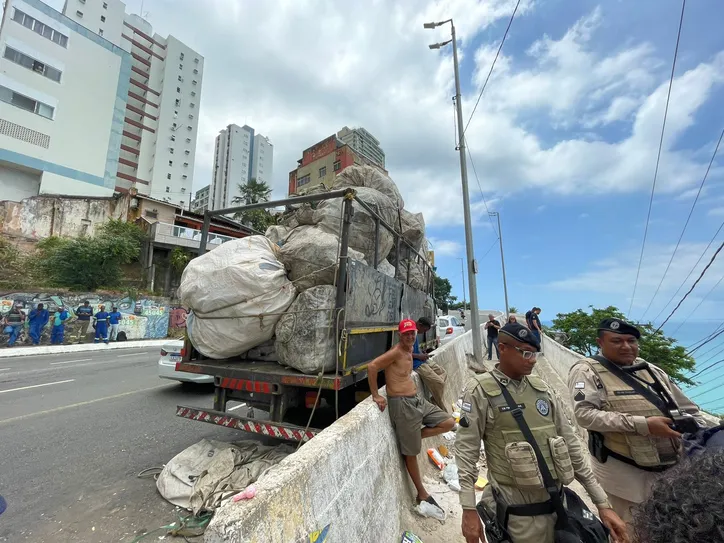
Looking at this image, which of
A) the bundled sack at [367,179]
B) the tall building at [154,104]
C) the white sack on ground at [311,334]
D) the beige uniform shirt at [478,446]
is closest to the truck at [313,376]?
the white sack on ground at [311,334]

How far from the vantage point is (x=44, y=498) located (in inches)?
119

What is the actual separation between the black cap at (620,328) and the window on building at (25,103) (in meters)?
43.9

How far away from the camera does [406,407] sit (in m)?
2.99

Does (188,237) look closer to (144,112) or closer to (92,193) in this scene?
(92,193)

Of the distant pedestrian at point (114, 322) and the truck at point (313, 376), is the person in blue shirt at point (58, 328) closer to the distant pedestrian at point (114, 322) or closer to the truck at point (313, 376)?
the distant pedestrian at point (114, 322)

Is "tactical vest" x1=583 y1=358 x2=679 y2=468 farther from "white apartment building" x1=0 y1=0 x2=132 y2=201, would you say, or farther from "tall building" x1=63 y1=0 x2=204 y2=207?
"tall building" x1=63 y1=0 x2=204 y2=207

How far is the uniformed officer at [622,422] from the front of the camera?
6.31ft

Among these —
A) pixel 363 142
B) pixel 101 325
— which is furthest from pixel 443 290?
pixel 101 325

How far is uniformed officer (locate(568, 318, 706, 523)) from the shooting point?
1925mm

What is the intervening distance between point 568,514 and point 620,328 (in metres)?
1.19

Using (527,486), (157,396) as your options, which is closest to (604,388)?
(527,486)

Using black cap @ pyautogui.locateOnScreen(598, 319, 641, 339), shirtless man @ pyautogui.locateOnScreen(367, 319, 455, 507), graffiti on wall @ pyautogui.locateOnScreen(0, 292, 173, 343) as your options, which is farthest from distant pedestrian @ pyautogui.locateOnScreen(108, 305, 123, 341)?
black cap @ pyautogui.locateOnScreen(598, 319, 641, 339)

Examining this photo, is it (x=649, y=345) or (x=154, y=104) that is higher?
(x=154, y=104)

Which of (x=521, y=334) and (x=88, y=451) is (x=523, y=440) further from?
(x=88, y=451)
